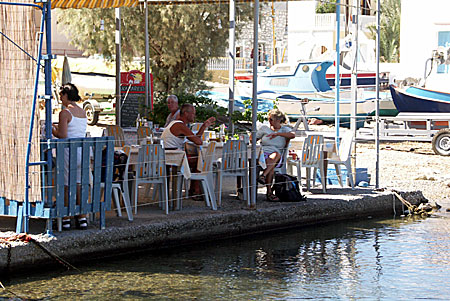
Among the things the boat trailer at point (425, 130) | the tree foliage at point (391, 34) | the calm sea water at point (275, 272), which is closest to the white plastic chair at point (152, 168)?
the calm sea water at point (275, 272)

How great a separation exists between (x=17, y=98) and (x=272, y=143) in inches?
154

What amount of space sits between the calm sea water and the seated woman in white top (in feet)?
2.89

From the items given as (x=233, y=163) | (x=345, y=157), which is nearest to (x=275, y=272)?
→ (x=233, y=163)

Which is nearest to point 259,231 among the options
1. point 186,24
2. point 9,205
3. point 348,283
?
point 348,283

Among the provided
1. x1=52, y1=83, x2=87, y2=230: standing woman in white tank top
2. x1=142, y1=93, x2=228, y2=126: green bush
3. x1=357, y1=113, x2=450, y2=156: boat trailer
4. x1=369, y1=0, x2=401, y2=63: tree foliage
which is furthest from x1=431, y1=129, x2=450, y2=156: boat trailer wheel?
x1=369, y1=0, x2=401, y2=63: tree foliage

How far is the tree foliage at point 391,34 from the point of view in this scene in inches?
1700

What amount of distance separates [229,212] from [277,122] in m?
1.69

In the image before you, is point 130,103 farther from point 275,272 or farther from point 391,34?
point 391,34

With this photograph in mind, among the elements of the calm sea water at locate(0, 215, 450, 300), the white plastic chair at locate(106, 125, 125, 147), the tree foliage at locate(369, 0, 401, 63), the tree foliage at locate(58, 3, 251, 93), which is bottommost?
the calm sea water at locate(0, 215, 450, 300)

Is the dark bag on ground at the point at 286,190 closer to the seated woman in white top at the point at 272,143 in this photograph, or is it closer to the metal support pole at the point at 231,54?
the seated woman in white top at the point at 272,143

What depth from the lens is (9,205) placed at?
7.26 m

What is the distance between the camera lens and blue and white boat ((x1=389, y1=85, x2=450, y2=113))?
68.5 ft

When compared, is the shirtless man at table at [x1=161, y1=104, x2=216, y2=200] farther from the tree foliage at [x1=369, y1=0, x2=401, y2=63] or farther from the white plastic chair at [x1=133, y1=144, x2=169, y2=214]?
the tree foliage at [x1=369, y1=0, x2=401, y2=63]

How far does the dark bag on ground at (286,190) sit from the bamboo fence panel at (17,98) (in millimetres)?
3634
